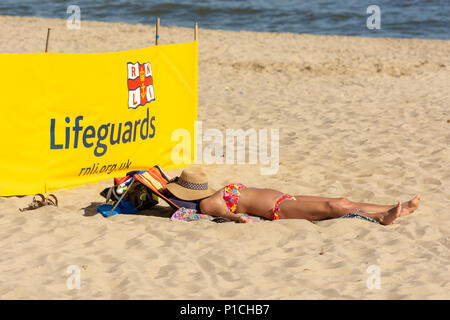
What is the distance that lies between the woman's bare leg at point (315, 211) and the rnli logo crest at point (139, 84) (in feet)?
7.50

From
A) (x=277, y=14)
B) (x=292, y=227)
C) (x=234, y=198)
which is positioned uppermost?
(x=277, y=14)

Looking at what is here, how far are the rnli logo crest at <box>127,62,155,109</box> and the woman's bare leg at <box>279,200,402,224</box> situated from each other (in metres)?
2.29

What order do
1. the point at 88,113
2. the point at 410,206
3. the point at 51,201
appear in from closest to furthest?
the point at 410,206, the point at 51,201, the point at 88,113

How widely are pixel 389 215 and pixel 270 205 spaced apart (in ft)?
3.49

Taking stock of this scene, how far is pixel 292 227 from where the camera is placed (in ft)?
18.3

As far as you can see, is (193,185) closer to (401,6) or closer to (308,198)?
(308,198)

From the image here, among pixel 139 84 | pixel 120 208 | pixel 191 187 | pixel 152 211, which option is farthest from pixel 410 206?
pixel 139 84

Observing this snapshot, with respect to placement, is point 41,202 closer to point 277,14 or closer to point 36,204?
point 36,204

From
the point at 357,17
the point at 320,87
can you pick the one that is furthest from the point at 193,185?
the point at 357,17

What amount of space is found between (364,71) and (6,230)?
10169 mm

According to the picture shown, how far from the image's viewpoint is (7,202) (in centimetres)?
633

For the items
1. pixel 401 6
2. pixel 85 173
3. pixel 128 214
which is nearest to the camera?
pixel 128 214

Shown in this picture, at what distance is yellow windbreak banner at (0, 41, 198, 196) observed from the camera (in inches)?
247

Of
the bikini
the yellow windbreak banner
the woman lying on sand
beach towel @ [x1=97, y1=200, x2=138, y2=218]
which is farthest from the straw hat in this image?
the yellow windbreak banner
